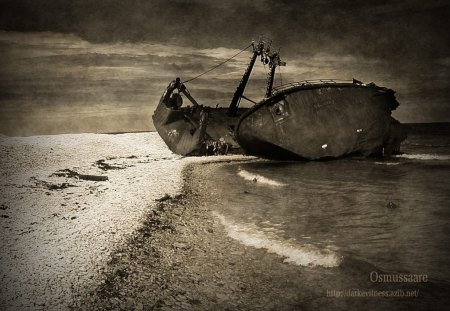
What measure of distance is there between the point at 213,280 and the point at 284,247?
133cm

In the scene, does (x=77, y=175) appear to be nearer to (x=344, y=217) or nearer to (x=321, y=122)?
(x=344, y=217)

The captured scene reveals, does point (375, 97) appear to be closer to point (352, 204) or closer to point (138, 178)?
point (352, 204)

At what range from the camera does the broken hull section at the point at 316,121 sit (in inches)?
450

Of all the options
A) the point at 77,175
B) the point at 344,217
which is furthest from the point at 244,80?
the point at 344,217

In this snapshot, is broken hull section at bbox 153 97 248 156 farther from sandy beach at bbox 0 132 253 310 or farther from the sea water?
sandy beach at bbox 0 132 253 310

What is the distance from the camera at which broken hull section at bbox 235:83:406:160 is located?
450 inches

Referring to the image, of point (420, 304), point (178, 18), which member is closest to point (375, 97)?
point (178, 18)

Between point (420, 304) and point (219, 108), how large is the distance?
1739cm

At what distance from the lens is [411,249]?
4141 mm

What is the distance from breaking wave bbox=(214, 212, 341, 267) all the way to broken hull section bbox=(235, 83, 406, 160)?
716 centimetres

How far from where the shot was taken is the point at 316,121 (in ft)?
37.7

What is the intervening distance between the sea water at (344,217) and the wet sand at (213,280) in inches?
13.4

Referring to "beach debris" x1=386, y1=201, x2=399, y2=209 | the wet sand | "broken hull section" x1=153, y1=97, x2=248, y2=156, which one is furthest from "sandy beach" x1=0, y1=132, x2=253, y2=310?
"broken hull section" x1=153, y1=97, x2=248, y2=156

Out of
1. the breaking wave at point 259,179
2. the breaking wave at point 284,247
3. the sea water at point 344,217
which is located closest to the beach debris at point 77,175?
the sea water at point 344,217
